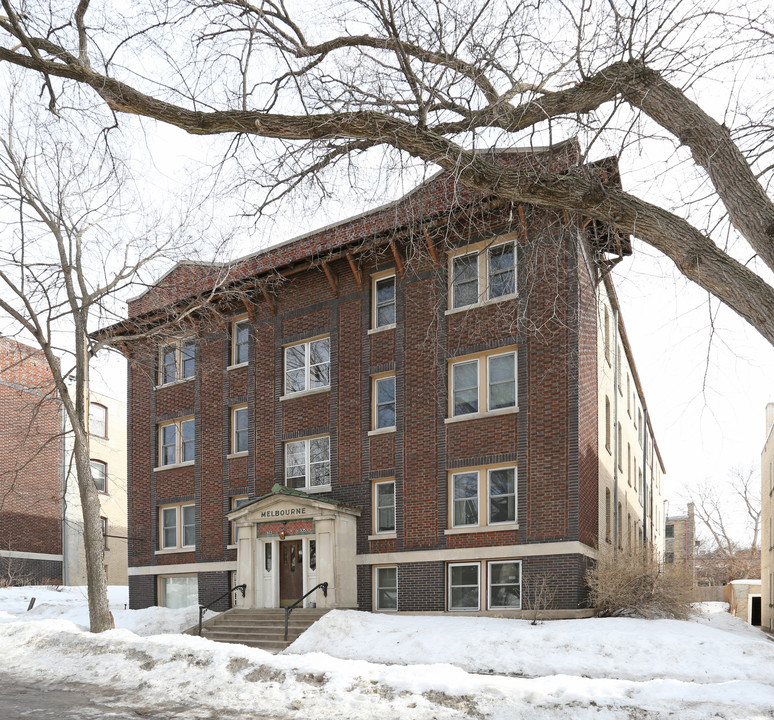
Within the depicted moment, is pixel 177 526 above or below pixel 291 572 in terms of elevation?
above

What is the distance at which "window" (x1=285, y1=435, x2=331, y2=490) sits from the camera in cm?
2430

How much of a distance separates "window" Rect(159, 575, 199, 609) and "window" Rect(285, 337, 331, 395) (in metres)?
7.74

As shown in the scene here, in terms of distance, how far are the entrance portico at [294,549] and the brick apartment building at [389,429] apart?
0.06m

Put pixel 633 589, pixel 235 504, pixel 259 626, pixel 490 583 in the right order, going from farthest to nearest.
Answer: pixel 235 504
pixel 259 626
pixel 490 583
pixel 633 589

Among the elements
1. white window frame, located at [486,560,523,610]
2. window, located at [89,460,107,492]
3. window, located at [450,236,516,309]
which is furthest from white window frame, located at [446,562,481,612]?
window, located at [89,460,107,492]

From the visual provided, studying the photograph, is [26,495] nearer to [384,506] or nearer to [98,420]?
[98,420]

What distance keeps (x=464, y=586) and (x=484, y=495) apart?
2.51 meters

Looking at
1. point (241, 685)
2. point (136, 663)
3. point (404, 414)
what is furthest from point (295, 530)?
point (241, 685)

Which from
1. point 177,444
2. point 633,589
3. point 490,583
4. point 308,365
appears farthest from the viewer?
point 177,444

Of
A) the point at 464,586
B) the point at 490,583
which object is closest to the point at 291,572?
the point at 464,586

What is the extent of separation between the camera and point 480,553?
2070cm

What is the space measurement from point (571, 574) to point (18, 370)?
112 ft

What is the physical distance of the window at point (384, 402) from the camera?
23.2m

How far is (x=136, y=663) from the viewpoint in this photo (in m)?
13.7
